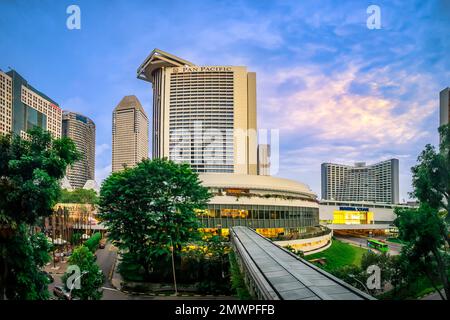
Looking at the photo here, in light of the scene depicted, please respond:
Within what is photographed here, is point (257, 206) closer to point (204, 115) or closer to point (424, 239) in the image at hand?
point (424, 239)

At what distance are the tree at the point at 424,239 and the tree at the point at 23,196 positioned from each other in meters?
11.7

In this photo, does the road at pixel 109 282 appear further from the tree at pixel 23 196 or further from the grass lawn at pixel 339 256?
the grass lawn at pixel 339 256

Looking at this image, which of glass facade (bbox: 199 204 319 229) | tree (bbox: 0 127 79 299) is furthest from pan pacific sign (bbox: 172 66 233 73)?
tree (bbox: 0 127 79 299)

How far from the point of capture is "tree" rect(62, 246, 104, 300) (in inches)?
418

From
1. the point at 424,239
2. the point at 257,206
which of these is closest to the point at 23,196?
the point at 424,239

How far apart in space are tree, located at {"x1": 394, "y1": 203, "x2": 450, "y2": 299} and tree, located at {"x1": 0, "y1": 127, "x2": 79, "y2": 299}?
38.2 ft

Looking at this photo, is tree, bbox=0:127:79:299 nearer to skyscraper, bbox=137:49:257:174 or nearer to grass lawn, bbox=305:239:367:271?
grass lawn, bbox=305:239:367:271

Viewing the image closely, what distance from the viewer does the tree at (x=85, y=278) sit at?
10.6 meters

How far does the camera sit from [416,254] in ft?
33.4

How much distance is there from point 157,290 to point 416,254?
13.8m
